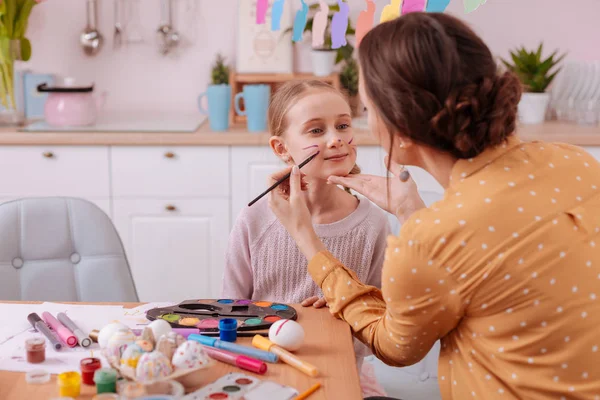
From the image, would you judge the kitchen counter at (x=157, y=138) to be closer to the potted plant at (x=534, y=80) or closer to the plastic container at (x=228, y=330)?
the potted plant at (x=534, y=80)

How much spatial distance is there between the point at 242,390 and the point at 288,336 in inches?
6.3

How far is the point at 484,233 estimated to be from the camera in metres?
1.05

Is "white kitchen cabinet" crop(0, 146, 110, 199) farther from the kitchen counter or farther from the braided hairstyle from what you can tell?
the braided hairstyle

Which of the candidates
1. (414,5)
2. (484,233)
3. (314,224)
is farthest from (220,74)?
(484,233)

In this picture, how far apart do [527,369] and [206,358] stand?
449 mm

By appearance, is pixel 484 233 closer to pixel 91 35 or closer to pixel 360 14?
pixel 360 14

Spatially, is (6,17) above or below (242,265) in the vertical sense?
above

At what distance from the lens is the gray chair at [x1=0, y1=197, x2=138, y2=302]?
5.96 ft

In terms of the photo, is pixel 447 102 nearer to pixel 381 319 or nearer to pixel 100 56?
pixel 381 319

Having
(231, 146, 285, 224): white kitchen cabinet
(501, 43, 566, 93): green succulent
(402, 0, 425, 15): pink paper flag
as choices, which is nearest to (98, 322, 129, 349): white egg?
(402, 0, 425, 15): pink paper flag

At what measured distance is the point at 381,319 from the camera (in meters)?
1.26

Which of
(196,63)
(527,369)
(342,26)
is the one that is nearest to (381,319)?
(527,369)

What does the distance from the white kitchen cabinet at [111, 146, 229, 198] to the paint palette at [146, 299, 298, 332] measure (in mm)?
1496

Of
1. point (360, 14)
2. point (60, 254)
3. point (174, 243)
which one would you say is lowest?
point (174, 243)
